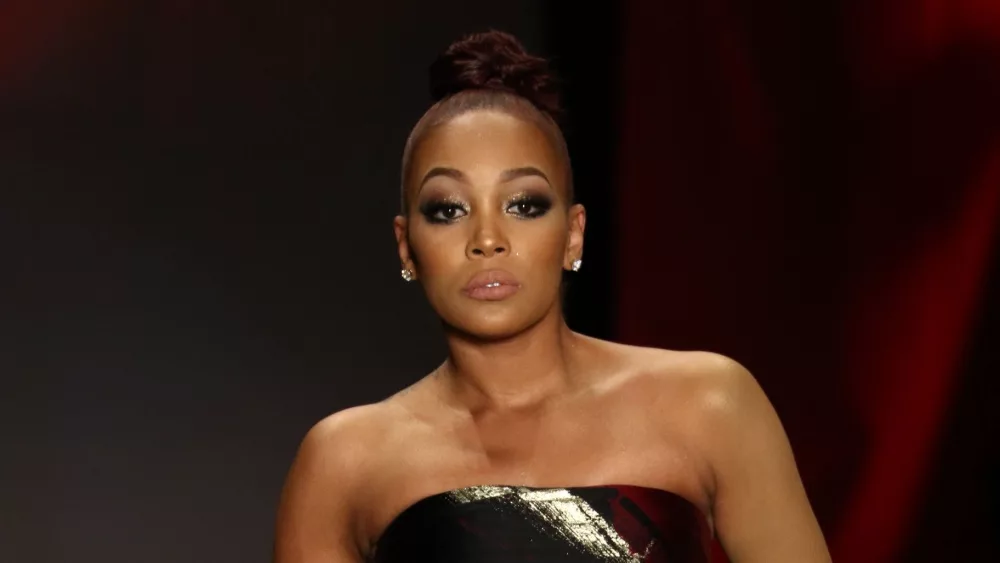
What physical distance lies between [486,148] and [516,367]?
0.31 m

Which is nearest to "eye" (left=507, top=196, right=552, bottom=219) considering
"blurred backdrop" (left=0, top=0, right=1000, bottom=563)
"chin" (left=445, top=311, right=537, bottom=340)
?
"chin" (left=445, top=311, right=537, bottom=340)

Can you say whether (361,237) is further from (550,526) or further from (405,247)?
(550,526)

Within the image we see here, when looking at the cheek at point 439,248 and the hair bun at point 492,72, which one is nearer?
the cheek at point 439,248

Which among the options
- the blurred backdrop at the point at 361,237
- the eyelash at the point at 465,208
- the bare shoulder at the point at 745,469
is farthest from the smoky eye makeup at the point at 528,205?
the blurred backdrop at the point at 361,237

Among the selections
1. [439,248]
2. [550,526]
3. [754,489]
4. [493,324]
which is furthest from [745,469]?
[439,248]

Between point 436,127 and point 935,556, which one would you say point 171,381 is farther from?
point 935,556

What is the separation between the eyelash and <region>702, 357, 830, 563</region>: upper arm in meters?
0.34

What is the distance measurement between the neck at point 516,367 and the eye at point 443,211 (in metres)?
0.17

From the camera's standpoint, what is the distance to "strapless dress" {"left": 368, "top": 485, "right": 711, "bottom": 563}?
185 cm

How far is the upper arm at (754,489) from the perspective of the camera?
6.20 ft

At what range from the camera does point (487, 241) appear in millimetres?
1888

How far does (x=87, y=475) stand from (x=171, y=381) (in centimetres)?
26

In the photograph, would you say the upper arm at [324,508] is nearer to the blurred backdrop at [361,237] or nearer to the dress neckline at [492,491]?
the dress neckline at [492,491]

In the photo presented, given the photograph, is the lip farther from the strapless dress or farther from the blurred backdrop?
the blurred backdrop
